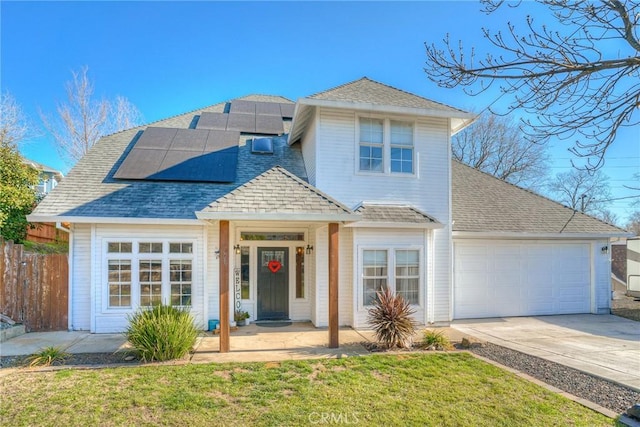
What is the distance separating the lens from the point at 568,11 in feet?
13.5

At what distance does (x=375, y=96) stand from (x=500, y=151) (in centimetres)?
1992

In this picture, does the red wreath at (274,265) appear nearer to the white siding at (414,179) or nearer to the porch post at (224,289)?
the white siding at (414,179)

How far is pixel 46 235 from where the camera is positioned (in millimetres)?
14055

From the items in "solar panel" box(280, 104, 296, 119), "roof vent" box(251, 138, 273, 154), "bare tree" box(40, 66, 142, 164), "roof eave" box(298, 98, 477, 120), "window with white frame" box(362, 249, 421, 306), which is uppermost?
"bare tree" box(40, 66, 142, 164)

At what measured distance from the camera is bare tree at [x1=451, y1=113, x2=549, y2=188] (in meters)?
25.1

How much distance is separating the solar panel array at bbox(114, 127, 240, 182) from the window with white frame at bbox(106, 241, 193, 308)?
2129 millimetres

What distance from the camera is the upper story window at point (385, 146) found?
934 cm

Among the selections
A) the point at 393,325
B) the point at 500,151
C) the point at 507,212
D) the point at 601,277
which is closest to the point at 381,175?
the point at 393,325

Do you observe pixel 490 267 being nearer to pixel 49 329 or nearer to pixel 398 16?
pixel 398 16

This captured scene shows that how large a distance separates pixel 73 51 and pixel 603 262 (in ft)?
75.1

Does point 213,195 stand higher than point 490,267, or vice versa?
point 213,195

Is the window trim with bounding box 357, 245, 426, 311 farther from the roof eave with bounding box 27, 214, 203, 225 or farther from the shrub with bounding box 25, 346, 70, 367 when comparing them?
the shrub with bounding box 25, 346, 70, 367

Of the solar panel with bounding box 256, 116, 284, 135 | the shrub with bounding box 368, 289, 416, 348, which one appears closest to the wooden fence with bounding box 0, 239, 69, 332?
the solar panel with bounding box 256, 116, 284, 135

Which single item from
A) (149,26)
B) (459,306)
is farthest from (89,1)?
(459,306)
